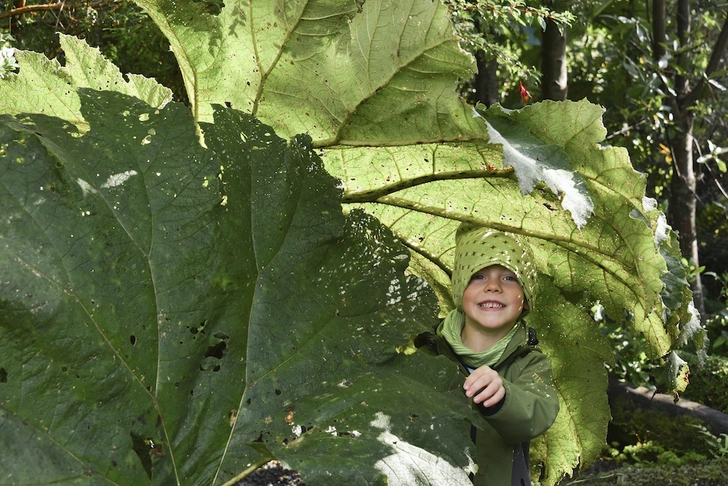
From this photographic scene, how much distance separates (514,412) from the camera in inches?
72.4

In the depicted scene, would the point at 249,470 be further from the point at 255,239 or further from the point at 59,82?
the point at 59,82

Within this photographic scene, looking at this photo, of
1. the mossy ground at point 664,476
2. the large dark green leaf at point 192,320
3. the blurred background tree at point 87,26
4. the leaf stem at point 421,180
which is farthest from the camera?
the mossy ground at point 664,476

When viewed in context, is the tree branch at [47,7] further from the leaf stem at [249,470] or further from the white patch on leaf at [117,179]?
the leaf stem at [249,470]

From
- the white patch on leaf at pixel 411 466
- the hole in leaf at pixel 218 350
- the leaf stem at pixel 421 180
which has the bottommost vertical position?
the white patch on leaf at pixel 411 466

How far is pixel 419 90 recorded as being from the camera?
5.70ft

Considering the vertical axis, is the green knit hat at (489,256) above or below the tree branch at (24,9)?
below

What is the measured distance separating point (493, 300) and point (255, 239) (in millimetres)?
778

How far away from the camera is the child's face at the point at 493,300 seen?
210 centimetres

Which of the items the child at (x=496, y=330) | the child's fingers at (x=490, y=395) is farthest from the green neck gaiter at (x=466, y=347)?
the child's fingers at (x=490, y=395)

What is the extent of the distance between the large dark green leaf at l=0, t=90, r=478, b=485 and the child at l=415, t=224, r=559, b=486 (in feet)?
1.29

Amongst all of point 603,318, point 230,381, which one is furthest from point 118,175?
point 603,318

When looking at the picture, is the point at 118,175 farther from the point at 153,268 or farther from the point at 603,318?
the point at 603,318

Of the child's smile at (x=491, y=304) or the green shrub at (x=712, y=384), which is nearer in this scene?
the child's smile at (x=491, y=304)

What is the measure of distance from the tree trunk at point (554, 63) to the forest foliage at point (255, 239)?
3149 millimetres
